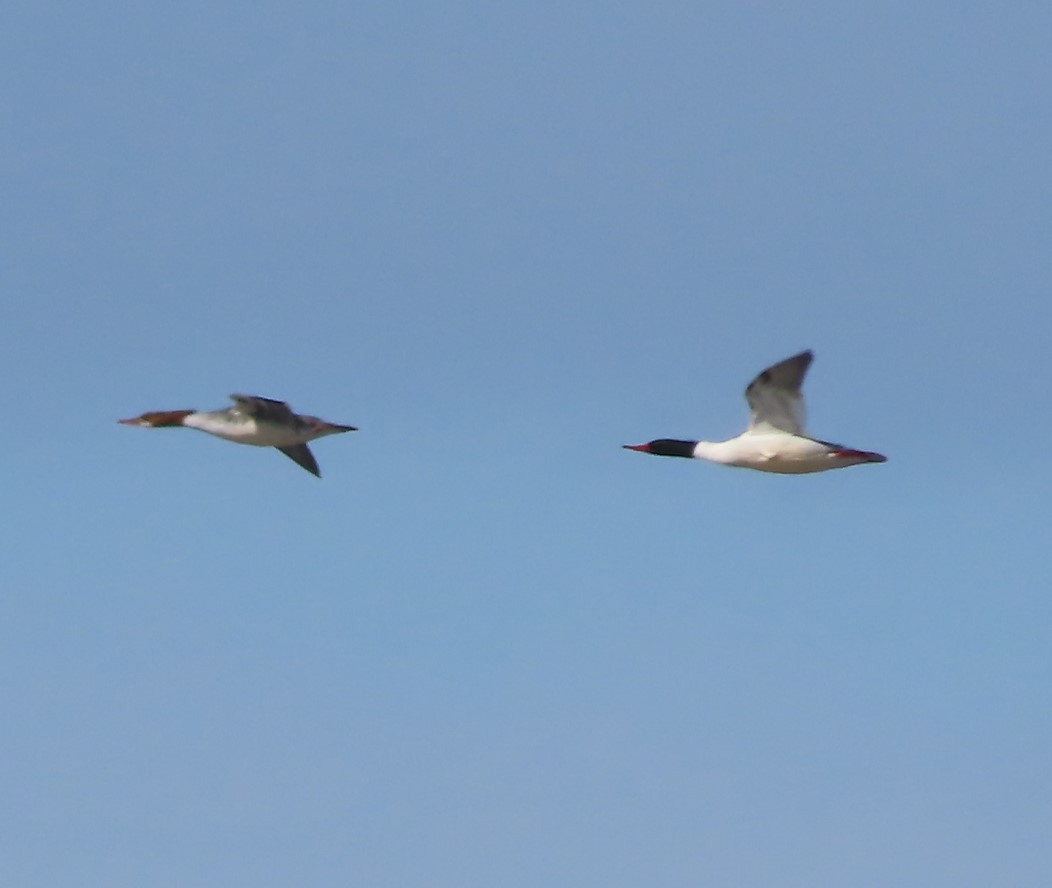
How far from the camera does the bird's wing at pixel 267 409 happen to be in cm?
2661

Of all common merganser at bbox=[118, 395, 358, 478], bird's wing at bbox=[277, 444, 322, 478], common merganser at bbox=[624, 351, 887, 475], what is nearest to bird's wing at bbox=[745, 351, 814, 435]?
common merganser at bbox=[624, 351, 887, 475]

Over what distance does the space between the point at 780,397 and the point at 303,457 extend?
837cm

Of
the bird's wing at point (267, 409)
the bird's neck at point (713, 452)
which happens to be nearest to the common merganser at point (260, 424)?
the bird's wing at point (267, 409)

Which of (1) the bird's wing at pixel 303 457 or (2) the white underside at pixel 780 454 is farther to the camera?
(1) the bird's wing at pixel 303 457

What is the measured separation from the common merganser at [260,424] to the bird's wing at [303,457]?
1.00m

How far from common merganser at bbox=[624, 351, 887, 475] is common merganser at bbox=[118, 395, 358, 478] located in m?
5.22

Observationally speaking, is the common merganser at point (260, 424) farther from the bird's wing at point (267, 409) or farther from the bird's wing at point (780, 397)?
the bird's wing at point (780, 397)

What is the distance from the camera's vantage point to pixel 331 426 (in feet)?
87.3

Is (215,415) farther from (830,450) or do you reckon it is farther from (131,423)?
(830,450)

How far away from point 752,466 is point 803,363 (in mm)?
1465

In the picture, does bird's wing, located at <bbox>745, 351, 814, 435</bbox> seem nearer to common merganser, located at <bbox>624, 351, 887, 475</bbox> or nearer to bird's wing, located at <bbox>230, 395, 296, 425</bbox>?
common merganser, located at <bbox>624, 351, 887, 475</bbox>

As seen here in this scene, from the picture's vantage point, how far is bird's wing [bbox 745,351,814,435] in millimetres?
24016

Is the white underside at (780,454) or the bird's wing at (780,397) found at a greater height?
the bird's wing at (780,397)

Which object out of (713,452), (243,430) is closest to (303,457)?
(243,430)
